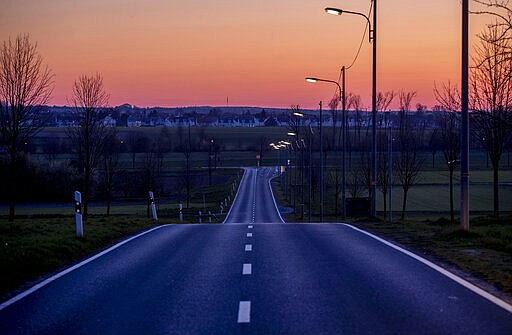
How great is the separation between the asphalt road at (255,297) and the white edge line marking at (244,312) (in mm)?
23

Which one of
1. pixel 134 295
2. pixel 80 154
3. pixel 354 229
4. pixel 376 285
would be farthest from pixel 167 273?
pixel 80 154

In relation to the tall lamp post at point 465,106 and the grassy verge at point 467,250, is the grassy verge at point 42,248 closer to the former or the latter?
the grassy verge at point 467,250

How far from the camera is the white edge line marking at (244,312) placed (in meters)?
7.90

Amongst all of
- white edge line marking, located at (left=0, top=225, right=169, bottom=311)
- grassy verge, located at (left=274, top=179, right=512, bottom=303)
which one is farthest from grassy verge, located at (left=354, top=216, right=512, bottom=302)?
white edge line marking, located at (left=0, top=225, right=169, bottom=311)

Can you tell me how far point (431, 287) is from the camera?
9.97 m

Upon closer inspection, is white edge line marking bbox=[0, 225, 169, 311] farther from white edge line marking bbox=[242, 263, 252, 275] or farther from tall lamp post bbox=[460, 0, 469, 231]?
tall lamp post bbox=[460, 0, 469, 231]

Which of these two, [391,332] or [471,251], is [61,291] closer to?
[391,332]

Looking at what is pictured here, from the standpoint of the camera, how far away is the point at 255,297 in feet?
30.4

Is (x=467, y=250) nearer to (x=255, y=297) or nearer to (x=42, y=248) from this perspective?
(x=255, y=297)

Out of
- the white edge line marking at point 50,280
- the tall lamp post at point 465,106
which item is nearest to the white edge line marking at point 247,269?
the white edge line marking at point 50,280

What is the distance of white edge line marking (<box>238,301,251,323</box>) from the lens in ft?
25.9

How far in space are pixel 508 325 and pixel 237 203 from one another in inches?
2727

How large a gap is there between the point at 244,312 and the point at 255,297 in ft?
3.28

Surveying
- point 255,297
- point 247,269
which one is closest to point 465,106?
point 247,269
